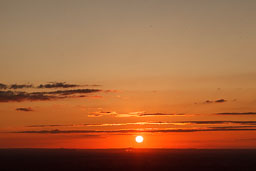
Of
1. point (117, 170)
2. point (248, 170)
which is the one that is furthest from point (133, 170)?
point (248, 170)

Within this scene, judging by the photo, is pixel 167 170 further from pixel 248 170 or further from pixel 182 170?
pixel 248 170

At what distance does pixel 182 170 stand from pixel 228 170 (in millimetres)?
15789

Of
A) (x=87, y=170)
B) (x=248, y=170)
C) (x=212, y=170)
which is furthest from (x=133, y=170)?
(x=248, y=170)

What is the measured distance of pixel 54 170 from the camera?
457 feet

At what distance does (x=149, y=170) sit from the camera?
13825 centimetres

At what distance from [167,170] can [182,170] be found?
498cm

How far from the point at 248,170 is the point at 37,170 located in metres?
70.0

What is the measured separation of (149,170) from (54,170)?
3195cm

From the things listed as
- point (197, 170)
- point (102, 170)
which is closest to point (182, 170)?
point (197, 170)

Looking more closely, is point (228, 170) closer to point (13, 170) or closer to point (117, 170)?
point (117, 170)

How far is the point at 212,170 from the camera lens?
449 ft

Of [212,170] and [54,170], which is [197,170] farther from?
[54,170]

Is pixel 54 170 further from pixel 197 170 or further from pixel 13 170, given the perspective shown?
pixel 197 170

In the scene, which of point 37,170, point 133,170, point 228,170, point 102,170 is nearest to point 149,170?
point 133,170
